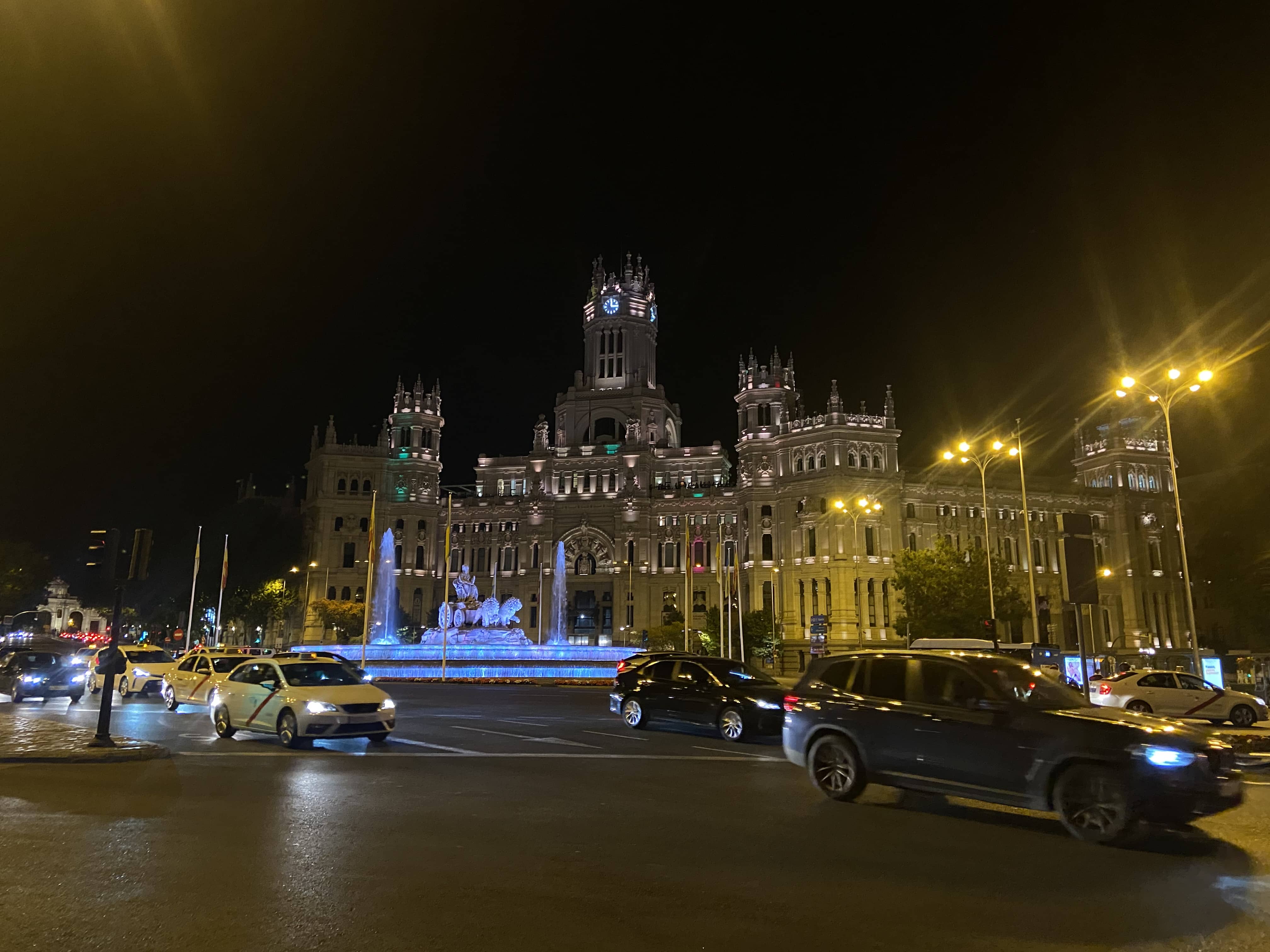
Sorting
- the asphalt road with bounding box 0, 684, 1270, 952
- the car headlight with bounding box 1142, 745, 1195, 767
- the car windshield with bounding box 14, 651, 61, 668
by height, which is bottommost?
the asphalt road with bounding box 0, 684, 1270, 952

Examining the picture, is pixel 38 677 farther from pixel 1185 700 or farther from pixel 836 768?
pixel 1185 700

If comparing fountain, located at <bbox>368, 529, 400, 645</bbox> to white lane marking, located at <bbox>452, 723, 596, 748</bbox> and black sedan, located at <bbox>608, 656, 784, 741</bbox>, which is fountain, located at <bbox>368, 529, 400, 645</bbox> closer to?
white lane marking, located at <bbox>452, 723, 596, 748</bbox>

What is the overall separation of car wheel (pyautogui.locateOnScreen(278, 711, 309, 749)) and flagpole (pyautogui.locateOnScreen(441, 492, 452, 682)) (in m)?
23.3

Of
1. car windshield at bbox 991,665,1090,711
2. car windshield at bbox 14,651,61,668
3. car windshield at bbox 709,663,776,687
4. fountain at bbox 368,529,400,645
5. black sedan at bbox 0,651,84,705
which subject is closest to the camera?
car windshield at bbox 991,665,1090,711

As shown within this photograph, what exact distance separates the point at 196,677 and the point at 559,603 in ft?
206

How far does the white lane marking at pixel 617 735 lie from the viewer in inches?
684

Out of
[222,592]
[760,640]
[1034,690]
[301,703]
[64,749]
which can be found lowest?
[64,749]

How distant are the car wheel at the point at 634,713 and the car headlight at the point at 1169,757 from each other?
1230 cm

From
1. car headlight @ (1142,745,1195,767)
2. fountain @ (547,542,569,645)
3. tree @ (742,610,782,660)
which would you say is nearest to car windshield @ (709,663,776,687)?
car headlight @ (1142,745,1195,767)

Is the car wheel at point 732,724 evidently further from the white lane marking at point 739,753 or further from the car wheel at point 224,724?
the car wheel at point 224,724

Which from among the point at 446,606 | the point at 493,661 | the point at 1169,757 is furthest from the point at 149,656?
Answer: the point at 1169,757

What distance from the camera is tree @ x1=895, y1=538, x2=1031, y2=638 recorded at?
160 ft

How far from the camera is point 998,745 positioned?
9.23m

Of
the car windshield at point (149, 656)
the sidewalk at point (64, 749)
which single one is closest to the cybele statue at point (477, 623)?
the car windshield at point (149, 656)
